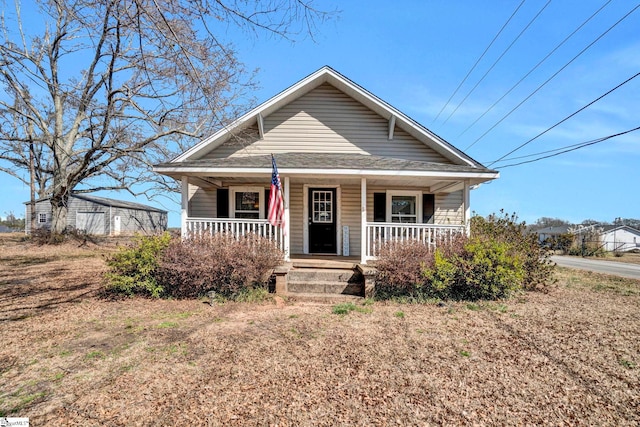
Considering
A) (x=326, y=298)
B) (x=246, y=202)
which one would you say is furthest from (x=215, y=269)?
(x=246, y=202)

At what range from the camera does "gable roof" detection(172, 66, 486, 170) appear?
30.3 feet

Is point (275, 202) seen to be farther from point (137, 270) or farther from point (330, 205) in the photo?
point (137, 270)

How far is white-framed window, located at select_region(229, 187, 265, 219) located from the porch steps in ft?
10.2

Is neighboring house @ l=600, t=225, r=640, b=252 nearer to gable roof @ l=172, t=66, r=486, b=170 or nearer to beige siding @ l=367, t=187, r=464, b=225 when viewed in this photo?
beige siding @ l=367, t=187, r=464, b=225

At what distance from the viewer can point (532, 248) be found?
8367mm

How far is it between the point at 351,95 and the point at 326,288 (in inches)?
235

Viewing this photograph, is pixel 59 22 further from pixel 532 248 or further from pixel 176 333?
pixel 532 248

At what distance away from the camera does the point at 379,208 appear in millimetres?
10664

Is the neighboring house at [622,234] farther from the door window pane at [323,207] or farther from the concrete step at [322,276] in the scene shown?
the concrete step at [322,276]

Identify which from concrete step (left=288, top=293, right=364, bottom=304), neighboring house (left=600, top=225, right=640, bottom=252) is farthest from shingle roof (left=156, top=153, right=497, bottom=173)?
neighboring house (left=600, top=225, right=640, bottom=252)

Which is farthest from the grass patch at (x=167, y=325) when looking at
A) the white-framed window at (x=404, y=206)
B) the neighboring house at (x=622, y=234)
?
the neighboring house at (x=622, y=234)

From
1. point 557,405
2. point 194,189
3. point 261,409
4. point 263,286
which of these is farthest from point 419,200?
point 261,409

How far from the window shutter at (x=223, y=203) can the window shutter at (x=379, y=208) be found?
468 cm

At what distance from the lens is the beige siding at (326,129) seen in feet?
33.4
